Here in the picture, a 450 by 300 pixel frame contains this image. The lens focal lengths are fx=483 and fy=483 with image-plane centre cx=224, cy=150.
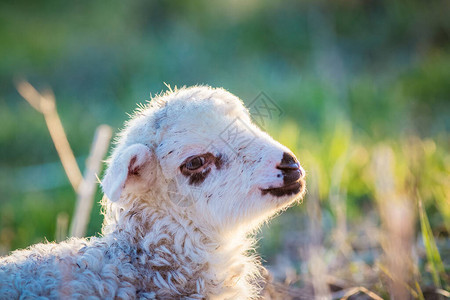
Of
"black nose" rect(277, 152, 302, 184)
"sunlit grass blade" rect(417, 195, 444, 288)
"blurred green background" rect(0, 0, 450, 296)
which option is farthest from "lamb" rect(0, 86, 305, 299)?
"blurred green background" rect(0, 0, 450, 296)

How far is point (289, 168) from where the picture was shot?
7.56ft

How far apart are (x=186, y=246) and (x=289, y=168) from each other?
0.63 m

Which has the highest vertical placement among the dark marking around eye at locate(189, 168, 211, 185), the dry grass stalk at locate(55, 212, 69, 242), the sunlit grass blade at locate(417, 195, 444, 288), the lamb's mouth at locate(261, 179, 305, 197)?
the dry grass stalk at locate(55, 212, 69, 242)

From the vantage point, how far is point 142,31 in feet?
43.8

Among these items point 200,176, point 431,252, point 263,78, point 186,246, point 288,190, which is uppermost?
point 263,78

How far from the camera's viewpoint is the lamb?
2229mm

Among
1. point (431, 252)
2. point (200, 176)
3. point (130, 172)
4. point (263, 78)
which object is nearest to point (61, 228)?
point (130, 172)

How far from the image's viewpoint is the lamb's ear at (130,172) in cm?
221

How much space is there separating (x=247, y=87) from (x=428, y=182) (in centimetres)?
521

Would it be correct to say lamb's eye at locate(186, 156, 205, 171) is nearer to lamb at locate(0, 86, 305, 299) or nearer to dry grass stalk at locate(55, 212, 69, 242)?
lamb at locate(0, 86, 305, 299)

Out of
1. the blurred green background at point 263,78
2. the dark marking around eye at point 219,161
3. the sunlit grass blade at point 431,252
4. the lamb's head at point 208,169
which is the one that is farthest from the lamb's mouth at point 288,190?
the blurred green background at point 263,78

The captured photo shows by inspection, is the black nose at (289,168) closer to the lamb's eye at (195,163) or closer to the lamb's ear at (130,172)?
the lamb's eye at (195,163)

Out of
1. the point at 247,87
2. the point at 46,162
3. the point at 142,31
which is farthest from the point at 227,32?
the point at 46,162

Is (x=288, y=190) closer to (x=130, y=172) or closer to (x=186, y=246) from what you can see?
(x=186, y=246)
